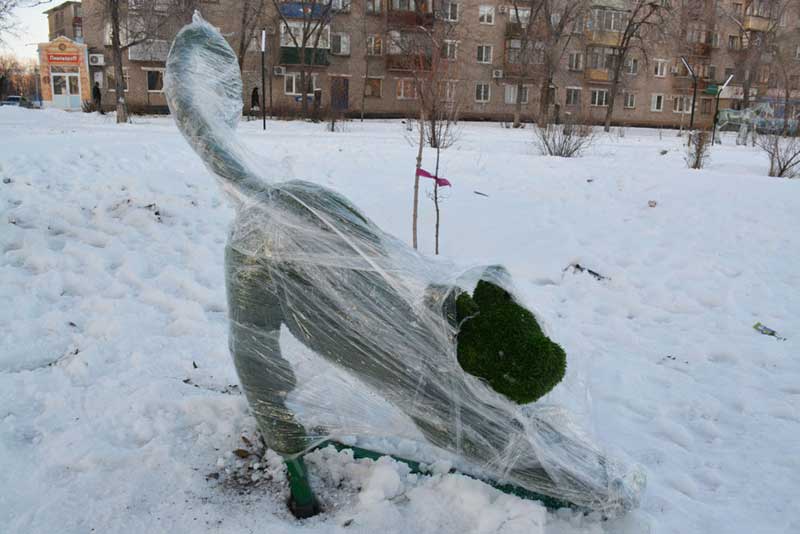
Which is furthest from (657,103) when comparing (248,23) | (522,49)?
(248,23)

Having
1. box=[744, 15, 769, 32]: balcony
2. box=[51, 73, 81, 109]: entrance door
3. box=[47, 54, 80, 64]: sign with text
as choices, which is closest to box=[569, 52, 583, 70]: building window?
box=[744, 15, 769, 32]: balcony

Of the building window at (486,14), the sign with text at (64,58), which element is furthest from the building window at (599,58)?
the sign with text at (64,58)

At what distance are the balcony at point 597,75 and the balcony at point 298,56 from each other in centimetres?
1538

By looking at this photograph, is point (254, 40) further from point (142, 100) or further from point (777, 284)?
point (777, 284)

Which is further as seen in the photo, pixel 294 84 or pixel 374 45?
pixel 374 45

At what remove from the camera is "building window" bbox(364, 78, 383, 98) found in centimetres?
3431

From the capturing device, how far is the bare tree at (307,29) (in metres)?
30.1

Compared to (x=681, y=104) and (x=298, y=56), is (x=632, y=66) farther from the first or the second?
(x=298, y=56)

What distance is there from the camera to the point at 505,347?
6.31 ft

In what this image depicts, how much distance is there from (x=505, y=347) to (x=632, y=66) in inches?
1662

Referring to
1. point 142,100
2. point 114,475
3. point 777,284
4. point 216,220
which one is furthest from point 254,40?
point 114,475

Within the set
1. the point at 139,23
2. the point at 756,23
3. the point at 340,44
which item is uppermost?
the point at 756,23

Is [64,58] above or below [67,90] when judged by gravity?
above

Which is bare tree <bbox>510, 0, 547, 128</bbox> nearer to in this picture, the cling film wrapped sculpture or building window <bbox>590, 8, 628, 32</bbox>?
building window <bbox>590, 8, 628, 32</bbox>
